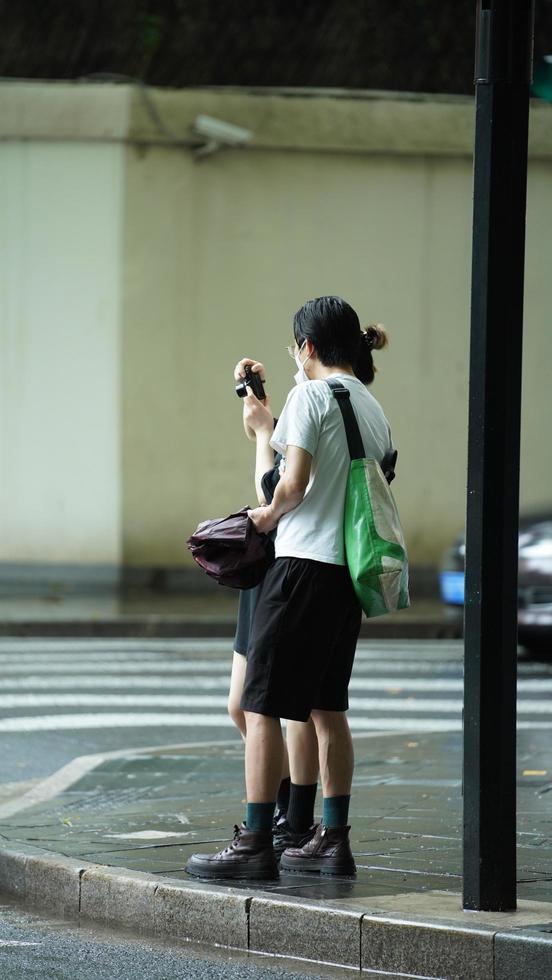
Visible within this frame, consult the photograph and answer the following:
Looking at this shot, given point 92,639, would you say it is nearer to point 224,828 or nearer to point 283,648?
point 224,828

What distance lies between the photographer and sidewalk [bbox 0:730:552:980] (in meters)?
4.76

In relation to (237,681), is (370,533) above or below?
above

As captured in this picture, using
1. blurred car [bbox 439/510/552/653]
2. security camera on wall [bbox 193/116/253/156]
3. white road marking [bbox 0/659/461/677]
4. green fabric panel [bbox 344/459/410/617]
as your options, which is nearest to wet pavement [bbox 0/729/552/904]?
green fabric panel [bbox 344/459/410/617]

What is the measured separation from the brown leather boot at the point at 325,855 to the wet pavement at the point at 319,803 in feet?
0.24

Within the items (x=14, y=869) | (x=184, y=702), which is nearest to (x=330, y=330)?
(x=14, y=869)

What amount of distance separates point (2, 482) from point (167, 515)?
1.91 m

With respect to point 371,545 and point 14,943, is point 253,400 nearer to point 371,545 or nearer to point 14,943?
point 371,545

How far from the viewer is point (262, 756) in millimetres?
5504

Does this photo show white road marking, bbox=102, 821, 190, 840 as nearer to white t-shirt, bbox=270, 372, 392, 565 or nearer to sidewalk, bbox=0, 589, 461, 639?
white t-shirt, bbox=270, 372, 392, 565

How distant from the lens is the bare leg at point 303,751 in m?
5.90

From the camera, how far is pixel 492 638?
4.95 m

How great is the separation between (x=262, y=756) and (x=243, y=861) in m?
0.35

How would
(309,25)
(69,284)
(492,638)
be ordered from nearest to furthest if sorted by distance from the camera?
(492,638), (69,284), (309,25)

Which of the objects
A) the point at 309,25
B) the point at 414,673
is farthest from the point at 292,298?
the point at 414,673
